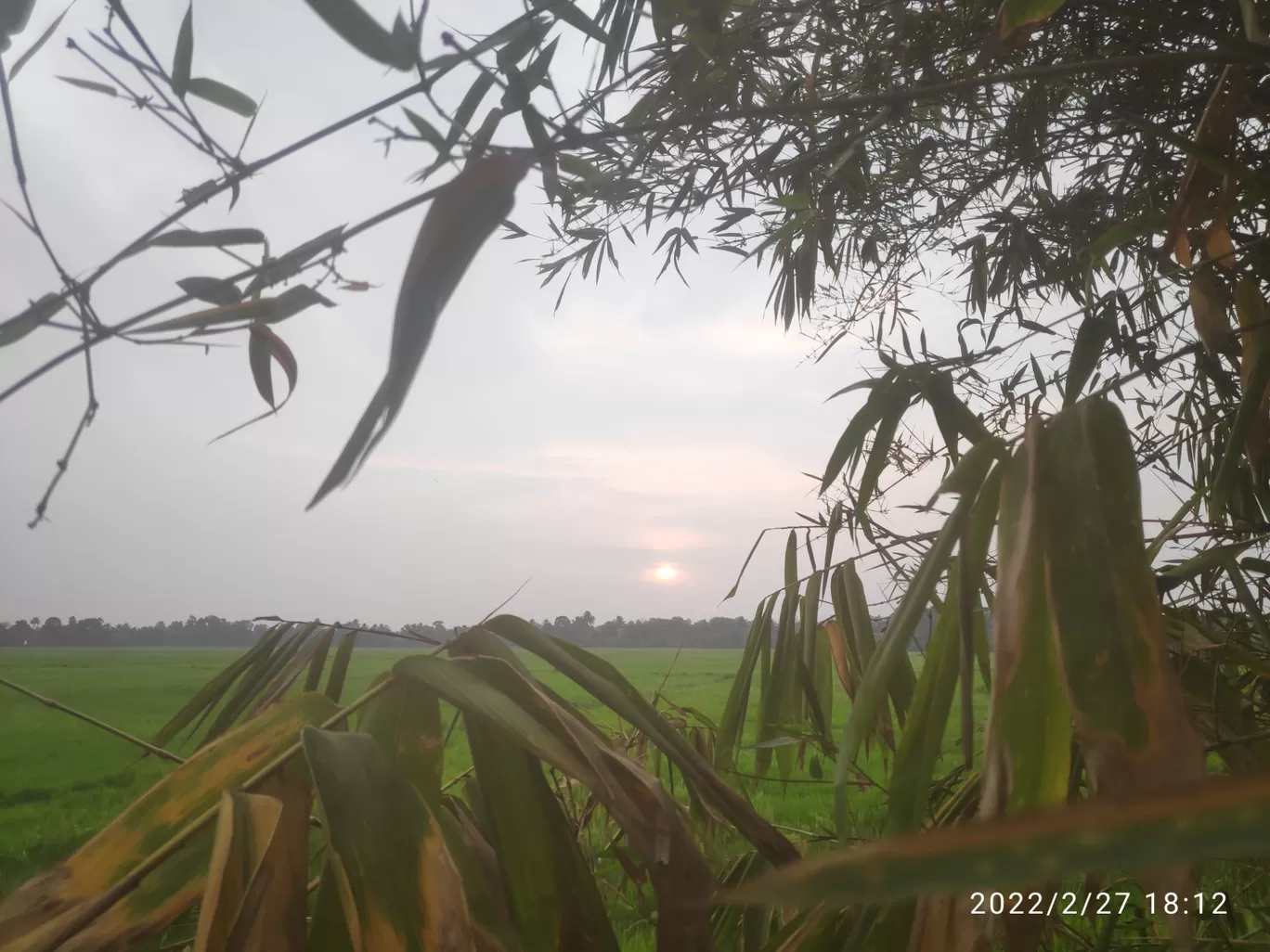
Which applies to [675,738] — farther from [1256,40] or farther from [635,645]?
[635,645]

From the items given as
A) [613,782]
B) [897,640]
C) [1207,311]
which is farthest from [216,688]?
[1207,311]

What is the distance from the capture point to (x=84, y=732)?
687mm

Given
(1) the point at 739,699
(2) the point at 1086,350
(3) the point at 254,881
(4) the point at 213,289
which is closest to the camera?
(3) the point at 254,881

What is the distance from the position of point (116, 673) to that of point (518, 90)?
87 cm

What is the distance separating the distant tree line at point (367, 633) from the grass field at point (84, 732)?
2 cm

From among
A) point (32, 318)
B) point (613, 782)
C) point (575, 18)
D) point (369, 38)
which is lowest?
point (613, 782)

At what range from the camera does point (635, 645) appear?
3.28 ft

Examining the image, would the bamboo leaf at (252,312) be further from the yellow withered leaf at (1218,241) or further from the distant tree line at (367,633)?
the yellow withered leaf at (1218,241)

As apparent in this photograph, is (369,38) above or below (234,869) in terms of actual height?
above

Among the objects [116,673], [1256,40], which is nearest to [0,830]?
[116,673]

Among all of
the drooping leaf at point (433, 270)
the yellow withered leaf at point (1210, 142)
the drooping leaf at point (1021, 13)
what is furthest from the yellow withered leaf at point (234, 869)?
the yellow withered leaf at point (1210, 142)

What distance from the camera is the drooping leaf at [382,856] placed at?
0.24 m

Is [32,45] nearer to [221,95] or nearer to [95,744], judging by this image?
[221,95]

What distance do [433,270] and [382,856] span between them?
8.4 inches
